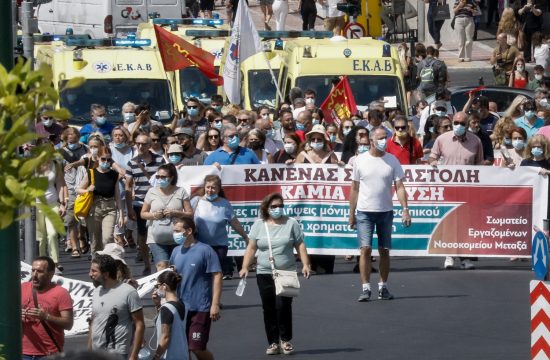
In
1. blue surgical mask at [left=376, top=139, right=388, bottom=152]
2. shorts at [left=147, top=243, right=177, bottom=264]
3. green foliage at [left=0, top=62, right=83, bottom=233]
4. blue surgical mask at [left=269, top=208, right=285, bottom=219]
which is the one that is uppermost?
green foliage at [left=0, top=62, right=83, bottom=233]

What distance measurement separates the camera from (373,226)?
1500 cm

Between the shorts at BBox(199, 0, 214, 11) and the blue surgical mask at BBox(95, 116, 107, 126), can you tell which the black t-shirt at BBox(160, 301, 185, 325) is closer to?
the blue surgical mask at BBox(95, 116, 107, 126)

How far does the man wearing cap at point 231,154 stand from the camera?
665 inches

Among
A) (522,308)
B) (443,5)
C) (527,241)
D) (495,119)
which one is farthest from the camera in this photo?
(443,5)

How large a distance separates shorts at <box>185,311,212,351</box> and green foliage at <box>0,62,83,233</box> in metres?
7.18

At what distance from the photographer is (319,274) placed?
16922mm

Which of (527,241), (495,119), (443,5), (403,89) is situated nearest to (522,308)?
(527,241)

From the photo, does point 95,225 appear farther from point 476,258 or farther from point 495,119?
point 495,119

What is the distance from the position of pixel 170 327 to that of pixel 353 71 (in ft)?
46.4

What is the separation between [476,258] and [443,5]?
73.4 feet

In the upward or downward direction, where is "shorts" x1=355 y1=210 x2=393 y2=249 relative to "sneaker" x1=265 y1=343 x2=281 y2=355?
upward

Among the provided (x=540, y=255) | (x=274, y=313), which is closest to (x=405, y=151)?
(x=274, y=313)

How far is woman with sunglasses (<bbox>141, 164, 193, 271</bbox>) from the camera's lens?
560 inches

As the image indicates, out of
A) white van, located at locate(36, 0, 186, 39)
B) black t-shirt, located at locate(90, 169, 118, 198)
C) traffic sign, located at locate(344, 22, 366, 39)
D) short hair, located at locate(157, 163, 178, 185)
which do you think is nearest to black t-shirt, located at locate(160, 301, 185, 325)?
short hair, located at locate(157, 163, 178, 185)
